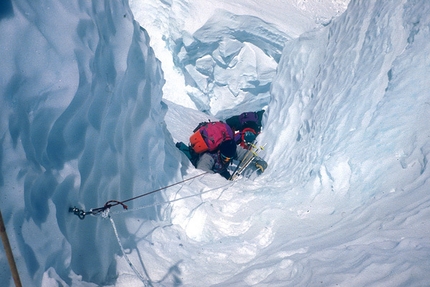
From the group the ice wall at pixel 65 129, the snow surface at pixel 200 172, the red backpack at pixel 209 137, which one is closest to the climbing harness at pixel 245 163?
the snow surface at pixel 200 172

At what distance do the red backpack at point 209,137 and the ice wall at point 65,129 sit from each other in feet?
5.89

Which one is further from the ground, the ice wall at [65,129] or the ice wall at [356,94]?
the ice wall at [356,94]

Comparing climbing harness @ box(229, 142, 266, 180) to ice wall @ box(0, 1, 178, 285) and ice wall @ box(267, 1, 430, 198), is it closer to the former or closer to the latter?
ice wall @ box(267, 1, 430, 198)

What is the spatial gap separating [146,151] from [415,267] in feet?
8.39

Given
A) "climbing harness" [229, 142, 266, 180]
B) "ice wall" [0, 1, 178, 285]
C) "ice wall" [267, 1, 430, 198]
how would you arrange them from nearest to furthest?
"ice wall" [0, 1, 178, 285] → "ice wall" [267, 1, 430, 198] → "climbing harness" [229, 142, 266, 180]

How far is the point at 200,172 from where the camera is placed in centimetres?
446

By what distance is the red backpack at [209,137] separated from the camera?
4.72 metres

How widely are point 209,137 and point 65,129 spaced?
2.82 m

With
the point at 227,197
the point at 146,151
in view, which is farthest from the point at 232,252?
the point at 146,151

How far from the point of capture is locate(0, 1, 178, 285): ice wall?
1723mm

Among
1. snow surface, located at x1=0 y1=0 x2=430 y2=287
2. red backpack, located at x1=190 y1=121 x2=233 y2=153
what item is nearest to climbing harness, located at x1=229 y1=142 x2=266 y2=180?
snow surface, located at x1=0 y1=0 x2=430 y2=287

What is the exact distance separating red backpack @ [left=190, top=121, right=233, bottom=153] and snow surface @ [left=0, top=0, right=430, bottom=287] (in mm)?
401

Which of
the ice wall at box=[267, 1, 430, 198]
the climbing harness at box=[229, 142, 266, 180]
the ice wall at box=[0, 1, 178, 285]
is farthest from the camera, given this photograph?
the climbing harness at box=[229, 142, 266, 180]

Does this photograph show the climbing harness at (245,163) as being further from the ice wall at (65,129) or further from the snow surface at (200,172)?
the ice wall at (65,129)
